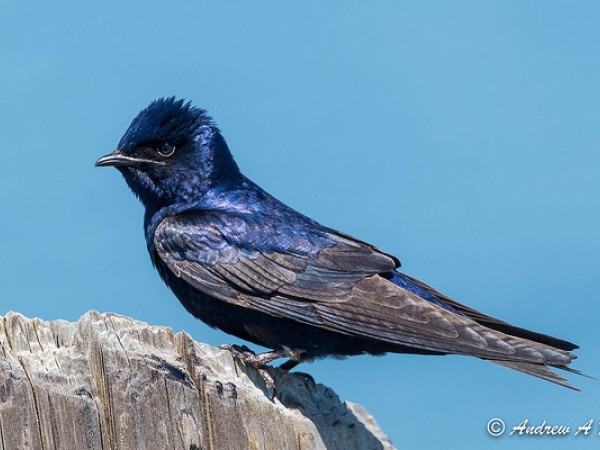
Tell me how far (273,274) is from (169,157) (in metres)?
1.18

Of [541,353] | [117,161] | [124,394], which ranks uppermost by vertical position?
[117,161]

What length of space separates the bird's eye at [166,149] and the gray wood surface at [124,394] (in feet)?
8.81

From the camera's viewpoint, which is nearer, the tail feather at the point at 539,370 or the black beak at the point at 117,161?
the tail feather at the point at 539,370

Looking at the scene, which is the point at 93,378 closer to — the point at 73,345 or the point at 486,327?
the point at 73,345

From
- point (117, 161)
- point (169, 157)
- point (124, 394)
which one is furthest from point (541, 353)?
point (117, 161)

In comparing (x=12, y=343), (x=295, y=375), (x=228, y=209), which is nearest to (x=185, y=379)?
(x=12, y=343)

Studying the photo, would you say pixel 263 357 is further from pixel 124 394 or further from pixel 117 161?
pixel 117 161

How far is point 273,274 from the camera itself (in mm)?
5508

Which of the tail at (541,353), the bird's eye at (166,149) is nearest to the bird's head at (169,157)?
the bird's eye at (166,149)

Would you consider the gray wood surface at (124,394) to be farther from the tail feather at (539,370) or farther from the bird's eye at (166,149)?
the bird's eye at (166,149)

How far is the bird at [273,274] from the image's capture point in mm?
5113

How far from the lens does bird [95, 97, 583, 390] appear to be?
5113mm

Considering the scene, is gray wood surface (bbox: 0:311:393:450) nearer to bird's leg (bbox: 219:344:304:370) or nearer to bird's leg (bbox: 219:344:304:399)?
bird's leg (bbox: 219:344:304:399)

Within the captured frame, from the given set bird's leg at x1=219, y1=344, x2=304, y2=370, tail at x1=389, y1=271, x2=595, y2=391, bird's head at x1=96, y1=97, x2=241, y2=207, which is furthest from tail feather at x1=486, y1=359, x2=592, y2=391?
bird's head at x1=96, y1=97, x2=241, y2=207
